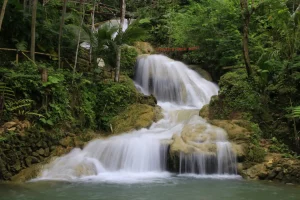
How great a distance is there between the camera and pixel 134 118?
44.2 ft

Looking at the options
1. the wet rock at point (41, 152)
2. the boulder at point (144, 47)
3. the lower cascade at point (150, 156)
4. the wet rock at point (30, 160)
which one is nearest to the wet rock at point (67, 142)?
the lower cascade at point (150, 156)

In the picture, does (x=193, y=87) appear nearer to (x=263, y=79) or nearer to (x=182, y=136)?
(x=263, y=79)

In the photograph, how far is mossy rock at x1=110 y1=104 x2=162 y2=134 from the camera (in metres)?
13.0

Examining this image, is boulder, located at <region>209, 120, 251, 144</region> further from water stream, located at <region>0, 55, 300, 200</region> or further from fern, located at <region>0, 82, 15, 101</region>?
fern, located at <region>0, 82, 15, 101</region>

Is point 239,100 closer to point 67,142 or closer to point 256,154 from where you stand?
point 256,154

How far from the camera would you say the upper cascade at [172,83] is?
56.6 feet

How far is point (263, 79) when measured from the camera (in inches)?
483

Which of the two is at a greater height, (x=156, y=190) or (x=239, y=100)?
(x=239, y=100)

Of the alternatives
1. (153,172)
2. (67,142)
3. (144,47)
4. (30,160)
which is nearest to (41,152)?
(30,160)

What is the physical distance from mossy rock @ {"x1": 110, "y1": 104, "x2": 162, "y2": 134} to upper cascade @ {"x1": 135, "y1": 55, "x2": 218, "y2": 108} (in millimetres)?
3366

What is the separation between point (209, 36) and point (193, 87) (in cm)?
328

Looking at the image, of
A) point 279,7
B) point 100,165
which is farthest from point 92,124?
point 279,7

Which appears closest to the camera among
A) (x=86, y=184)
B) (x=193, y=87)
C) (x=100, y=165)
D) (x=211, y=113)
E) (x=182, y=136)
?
(x=86, y=184)

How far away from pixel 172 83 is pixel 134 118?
5.06 meters
